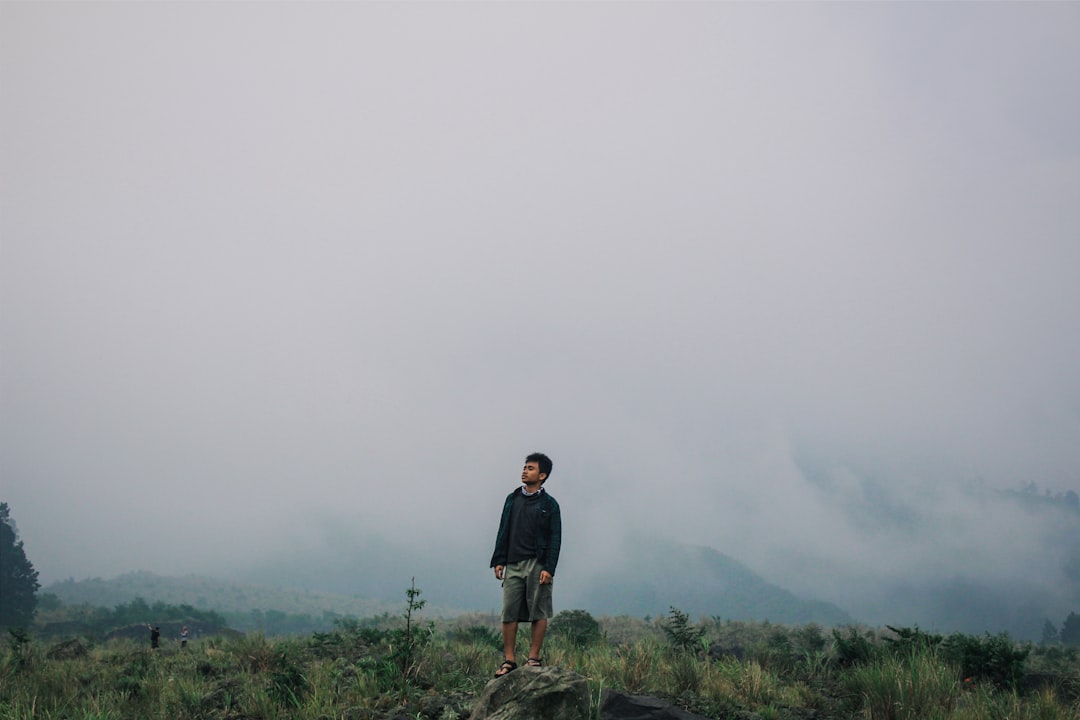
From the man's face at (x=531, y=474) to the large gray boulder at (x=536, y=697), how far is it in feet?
6.12

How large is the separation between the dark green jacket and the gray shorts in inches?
5.5

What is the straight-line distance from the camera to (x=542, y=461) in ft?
23.5

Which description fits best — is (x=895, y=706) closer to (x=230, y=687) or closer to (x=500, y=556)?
(x=500, y=556)

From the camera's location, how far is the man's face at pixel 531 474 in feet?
23.0

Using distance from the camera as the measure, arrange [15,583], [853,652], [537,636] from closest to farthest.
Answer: [537,636]
[853,652]
[15,583]

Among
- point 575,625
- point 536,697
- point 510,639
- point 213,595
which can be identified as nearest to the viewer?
point 536,697

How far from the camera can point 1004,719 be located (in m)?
6.06

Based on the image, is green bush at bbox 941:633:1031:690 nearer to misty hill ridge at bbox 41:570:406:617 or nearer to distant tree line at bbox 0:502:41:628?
distant tree line at bbox 0:502:41:628

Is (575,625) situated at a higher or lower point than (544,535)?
lower

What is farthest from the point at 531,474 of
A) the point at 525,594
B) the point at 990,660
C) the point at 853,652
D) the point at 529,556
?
the point at 990,660

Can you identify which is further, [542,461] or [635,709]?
[542,461]

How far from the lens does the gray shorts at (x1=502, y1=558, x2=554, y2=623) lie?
6.70m

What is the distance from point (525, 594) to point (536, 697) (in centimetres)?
136

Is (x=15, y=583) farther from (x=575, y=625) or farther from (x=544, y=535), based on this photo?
(x=544, y=535)
